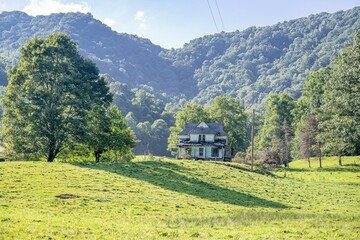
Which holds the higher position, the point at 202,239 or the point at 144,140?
the point at 144,140

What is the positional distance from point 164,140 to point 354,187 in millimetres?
126647

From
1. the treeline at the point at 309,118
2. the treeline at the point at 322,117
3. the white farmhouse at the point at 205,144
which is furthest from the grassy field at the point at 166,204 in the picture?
the white farmhouse at the point at 205,144

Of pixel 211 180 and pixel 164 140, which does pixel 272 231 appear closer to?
pixel 211 180

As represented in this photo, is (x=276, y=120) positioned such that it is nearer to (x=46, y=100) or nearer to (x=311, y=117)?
(x=311, y=117)

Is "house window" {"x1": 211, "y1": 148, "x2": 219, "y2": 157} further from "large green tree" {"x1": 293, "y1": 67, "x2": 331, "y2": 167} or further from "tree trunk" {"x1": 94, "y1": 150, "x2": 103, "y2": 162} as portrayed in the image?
"tree trunk" {"x1": 94, "y1": 150, "x2": 103, "y2": 162}

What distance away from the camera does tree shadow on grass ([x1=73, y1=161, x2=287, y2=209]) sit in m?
35.7

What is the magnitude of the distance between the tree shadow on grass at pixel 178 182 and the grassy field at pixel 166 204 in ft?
0.34

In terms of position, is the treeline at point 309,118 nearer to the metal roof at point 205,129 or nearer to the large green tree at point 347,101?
the large green tree at point 347,101

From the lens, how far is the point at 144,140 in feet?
562

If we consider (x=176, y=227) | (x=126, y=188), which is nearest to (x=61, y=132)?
(x=126, y=188)

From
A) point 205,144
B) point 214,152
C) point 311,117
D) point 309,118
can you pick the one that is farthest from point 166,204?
point 309,118

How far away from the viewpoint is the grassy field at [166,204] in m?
18.7

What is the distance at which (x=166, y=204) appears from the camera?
3069 centimetres

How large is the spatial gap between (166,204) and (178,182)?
1210 centimetres
